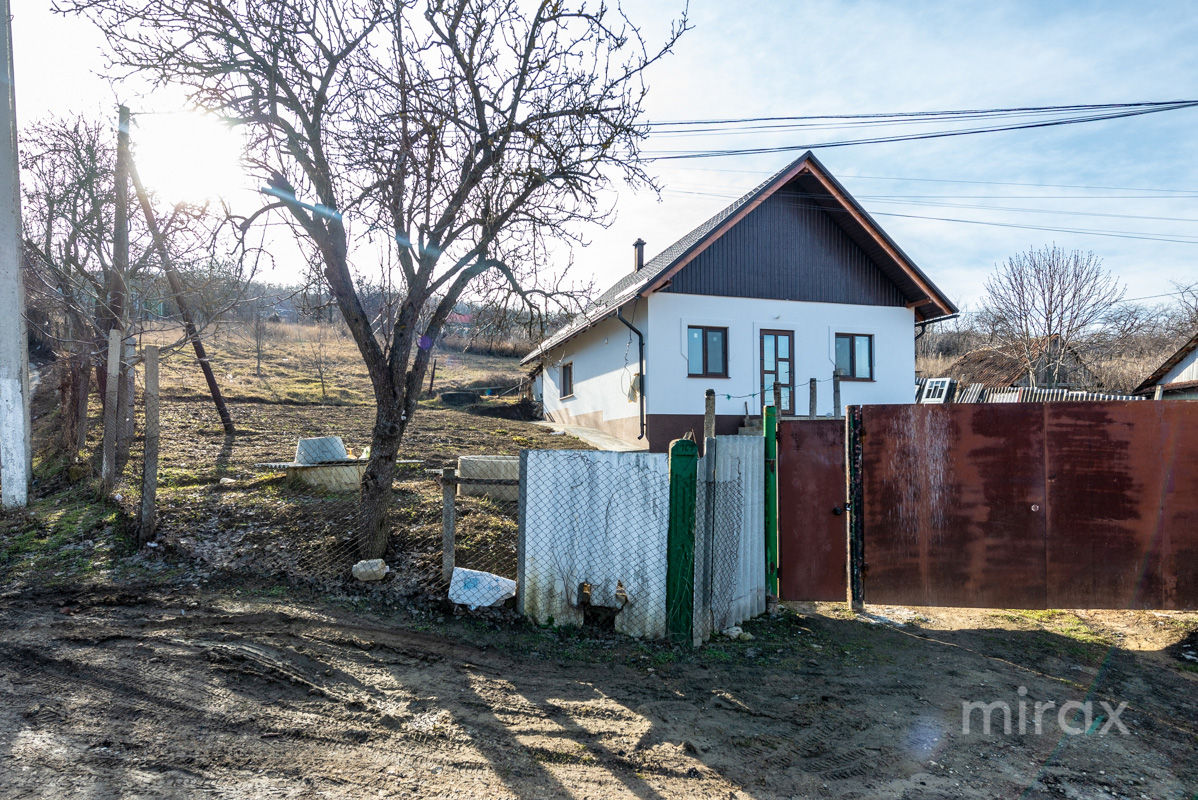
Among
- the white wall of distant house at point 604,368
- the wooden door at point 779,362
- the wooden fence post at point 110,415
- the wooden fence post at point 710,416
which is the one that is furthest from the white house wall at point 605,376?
the wooden fence post at point 110,415

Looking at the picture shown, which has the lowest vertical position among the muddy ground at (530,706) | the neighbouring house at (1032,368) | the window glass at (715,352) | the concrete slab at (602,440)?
the muddy ground at (530,706)

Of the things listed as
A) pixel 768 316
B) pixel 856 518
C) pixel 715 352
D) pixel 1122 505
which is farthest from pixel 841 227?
pixel 856 518

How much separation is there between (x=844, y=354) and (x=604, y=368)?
252 inches

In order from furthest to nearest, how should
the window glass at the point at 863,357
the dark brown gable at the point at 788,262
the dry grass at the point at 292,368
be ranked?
the dry grass at the point at 292,368 < the window glass at the point at 863,357 < the dark brown gable at the point at 788,262

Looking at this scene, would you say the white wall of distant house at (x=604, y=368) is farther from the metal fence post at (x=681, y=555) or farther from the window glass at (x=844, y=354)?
the metal fence post at (x=681, y=555)

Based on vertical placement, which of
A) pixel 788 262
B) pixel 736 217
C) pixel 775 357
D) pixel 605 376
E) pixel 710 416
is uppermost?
pixel 736 217

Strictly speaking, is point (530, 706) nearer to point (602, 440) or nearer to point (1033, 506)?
point (1033, 506)

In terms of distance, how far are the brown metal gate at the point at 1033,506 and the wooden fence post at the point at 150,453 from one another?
23.2 feet

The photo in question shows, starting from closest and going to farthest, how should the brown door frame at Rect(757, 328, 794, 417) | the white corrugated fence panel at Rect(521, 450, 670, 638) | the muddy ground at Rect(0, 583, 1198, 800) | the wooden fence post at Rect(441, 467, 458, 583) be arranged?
the muddy ground at Rect(0, 583, 1198, 800)
the white corrugated fence panel at Rect(521, 450, 670, 638)
the wooden fence post at Rect(441, 467, 458, 583)
the brown door frame at Rect(757, 328, 794, 417)

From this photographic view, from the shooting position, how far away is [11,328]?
9.02 meters

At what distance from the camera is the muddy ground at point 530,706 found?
3471mm

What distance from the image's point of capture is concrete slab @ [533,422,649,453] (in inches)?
617

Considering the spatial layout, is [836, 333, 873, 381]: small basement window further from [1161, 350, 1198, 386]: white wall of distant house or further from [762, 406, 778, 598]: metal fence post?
[1161, 350, 1198, 386]: white wall of distant house

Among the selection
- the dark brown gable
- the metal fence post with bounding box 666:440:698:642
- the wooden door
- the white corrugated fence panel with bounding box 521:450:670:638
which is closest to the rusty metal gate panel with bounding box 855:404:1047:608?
the metal fence post with bounding box 666:440:698:642
